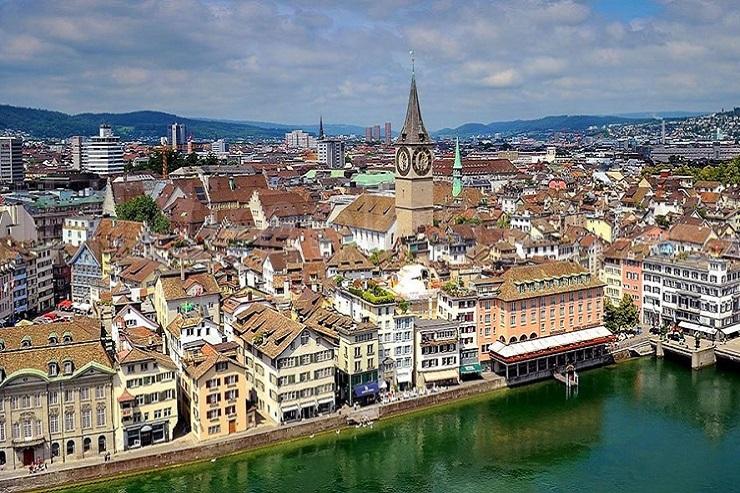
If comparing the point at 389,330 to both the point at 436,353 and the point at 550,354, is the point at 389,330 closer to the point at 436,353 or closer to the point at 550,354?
the point at 436,353

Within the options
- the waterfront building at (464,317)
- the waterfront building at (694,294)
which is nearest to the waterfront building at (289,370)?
the waterfront building at (464,317)

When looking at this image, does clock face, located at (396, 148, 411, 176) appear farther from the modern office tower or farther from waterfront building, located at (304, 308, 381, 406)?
the modern office tower

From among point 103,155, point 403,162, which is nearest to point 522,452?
point 403,162

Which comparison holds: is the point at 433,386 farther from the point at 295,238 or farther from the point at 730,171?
the point at 730,171

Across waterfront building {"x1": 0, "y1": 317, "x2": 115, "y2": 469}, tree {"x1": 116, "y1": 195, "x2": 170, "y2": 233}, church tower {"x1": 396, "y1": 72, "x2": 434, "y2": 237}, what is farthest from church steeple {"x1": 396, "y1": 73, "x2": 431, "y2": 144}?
waterfront building {"x1": 0, "y1": 317, "x2": 115, "y2": 469}

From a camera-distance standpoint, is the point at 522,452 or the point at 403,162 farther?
the point at 403,162
